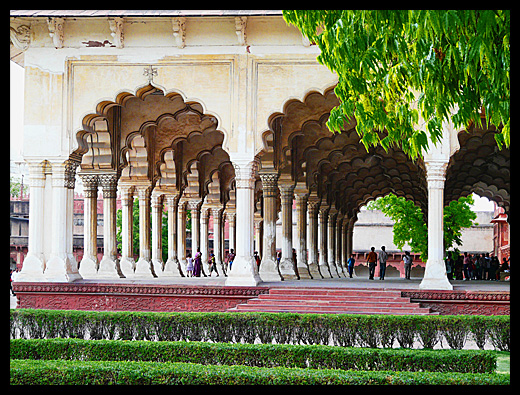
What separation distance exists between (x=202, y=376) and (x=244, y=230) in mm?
7156

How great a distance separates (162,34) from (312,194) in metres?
10.7

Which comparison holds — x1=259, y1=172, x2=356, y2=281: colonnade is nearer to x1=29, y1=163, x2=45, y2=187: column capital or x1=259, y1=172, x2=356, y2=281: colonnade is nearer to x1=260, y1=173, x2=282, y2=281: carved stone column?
x1=260, y1=173, x2=282, y2=281: carved stone column

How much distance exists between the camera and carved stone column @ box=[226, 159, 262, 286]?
12.9m

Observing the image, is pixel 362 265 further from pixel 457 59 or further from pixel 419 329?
pixel 457 59

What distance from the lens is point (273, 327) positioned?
381 inches

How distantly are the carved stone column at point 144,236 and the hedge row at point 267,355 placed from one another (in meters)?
11.7

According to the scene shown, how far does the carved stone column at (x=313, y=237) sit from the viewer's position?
2120cm

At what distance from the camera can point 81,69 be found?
13492 mm

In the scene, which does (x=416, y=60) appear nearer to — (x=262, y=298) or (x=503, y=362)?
(x=503, y=362)

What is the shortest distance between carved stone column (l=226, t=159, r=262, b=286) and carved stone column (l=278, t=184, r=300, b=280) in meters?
4.38

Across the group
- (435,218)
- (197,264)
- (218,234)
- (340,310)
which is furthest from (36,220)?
(218,234)

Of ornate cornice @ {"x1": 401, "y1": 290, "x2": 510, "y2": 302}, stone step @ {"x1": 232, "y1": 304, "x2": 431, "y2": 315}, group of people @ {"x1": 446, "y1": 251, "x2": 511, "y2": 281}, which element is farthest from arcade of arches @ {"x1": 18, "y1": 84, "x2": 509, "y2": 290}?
group of people @ {"x1": 446, "y1": 251, "x2": 511, "y2": 281}

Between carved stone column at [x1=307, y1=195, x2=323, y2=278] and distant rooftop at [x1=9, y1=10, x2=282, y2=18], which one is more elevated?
distant rooftop at [x1=9, y1=10, x2=282, y2=18]

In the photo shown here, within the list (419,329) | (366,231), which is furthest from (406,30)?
(366,231)
